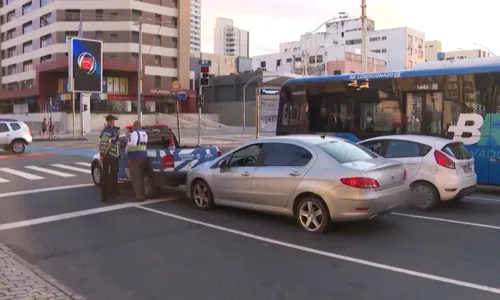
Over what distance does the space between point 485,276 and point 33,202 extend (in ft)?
29.8

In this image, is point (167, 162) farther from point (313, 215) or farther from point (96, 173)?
point (313, 215)

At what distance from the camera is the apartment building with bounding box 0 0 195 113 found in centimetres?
6888

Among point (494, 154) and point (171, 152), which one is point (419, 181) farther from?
point (171, 152)

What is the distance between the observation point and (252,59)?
124438 millimetres

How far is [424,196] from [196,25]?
162m

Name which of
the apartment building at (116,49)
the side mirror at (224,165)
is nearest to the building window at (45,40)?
the apartment building at (116,49)

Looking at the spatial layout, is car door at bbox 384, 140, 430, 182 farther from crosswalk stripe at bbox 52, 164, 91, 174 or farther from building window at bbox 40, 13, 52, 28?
building window at bbox 40, 13, 52, 28

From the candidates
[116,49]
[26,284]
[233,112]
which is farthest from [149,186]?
[233,112]

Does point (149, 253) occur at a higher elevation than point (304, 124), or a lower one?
lower

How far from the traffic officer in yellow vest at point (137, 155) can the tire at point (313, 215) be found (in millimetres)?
4098

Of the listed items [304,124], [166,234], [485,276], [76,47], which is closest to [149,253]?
[166,234]

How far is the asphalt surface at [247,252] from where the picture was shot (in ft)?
17.4

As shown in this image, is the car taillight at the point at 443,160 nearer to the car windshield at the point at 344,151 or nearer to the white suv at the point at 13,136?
the car windshield at the point at 344,151

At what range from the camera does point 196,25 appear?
16475 cm
